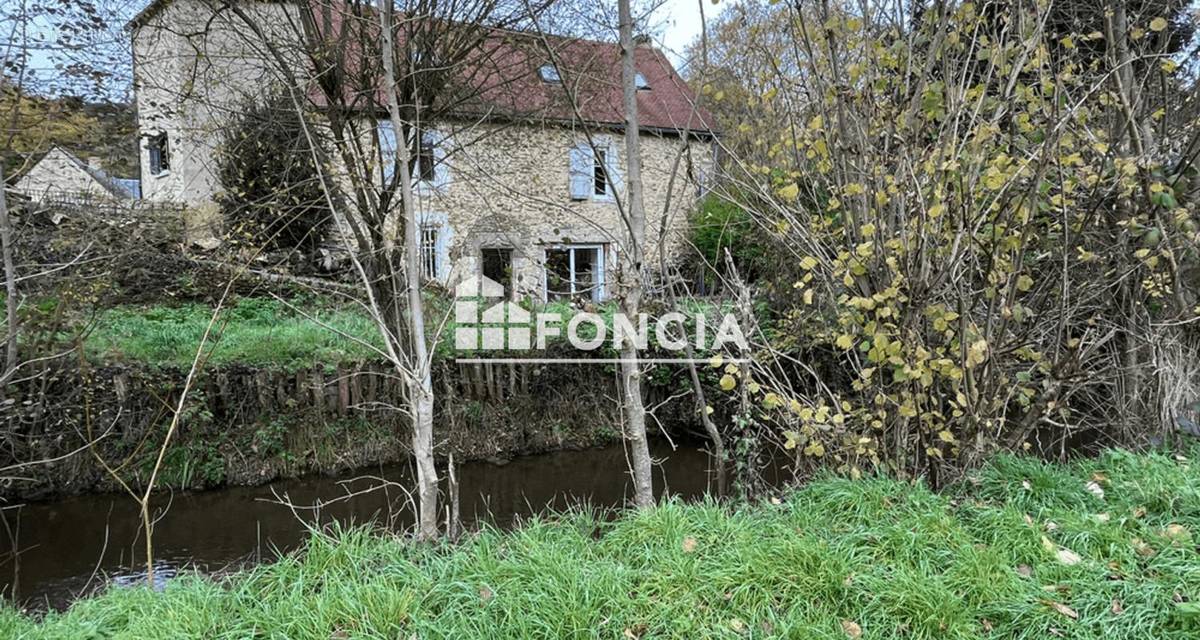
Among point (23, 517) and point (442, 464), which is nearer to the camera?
point (23, 517)

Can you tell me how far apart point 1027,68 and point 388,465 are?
7.28 m

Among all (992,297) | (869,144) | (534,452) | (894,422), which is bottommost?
(534,452)

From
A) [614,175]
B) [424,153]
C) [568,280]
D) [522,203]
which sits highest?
[614,175]

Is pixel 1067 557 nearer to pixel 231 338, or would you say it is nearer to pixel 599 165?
pixel 599 165

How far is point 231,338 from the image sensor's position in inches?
307

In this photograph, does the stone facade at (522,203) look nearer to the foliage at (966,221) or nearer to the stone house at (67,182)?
the foliage at (966,221)

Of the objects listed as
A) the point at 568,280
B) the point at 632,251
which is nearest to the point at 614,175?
the point at 568,280

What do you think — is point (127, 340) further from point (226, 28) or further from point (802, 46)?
point (802, 46)

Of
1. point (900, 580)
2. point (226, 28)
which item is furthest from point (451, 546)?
point (226, 28)

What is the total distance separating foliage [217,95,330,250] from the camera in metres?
5.83

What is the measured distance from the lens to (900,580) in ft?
7.54

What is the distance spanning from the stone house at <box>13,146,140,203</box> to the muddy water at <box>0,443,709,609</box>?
101 inches

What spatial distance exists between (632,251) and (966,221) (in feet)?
5.74

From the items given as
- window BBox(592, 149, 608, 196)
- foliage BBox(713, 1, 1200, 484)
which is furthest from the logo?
foliage BBox(713, 1, 1200, 484)
